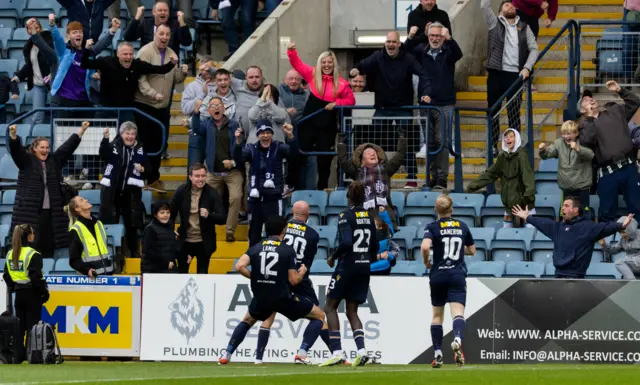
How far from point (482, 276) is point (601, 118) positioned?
281 centimetres

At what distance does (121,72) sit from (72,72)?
944 millimetres

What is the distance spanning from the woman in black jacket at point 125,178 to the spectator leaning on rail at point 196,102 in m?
0.65

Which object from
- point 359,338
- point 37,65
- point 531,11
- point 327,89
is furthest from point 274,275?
point 37,65

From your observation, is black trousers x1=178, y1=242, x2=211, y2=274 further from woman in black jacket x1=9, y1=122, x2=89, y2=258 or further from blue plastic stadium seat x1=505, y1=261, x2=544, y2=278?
blue plastic stadium seat x1=505, y1=261, x2=544, y2=278

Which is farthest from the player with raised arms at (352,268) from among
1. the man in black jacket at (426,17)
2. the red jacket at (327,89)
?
the man in black jacket at (426,17)

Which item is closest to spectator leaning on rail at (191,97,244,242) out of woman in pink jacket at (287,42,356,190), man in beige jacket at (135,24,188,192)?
woman in pink jacket at (287,42,356,190)

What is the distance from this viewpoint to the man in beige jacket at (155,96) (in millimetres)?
21203

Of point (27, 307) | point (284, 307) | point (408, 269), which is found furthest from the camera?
point (408, 269)

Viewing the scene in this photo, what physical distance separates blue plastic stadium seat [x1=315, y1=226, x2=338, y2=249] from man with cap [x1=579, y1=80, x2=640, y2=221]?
3335 mm

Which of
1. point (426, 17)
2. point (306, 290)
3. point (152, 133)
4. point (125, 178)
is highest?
point (426, 17)

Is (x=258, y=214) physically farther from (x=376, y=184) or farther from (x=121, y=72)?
(x=121, y=72)

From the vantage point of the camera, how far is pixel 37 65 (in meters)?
22.7

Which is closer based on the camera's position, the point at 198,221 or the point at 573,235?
the point at 573,235

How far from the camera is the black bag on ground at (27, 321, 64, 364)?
17578 mm
